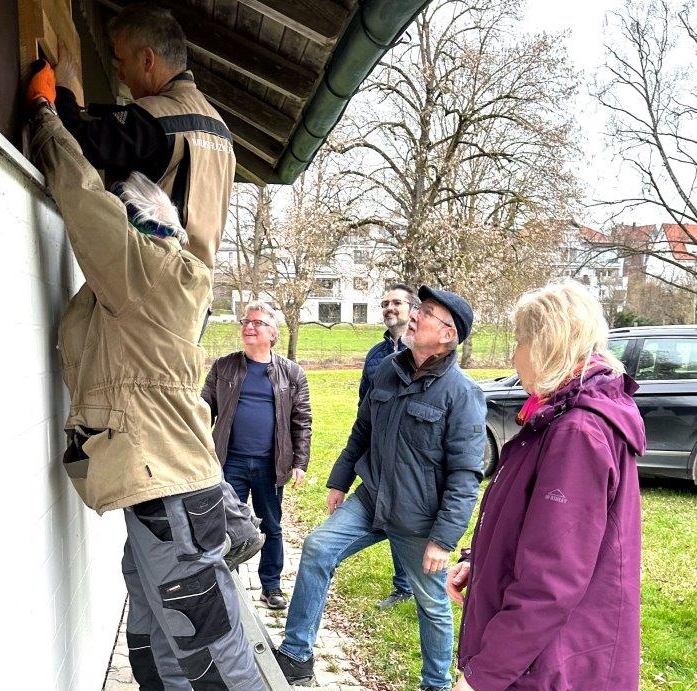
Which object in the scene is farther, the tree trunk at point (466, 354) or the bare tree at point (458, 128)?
the tree trunk at point (466, 354)

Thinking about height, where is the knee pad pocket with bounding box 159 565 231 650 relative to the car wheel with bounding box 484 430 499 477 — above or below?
above

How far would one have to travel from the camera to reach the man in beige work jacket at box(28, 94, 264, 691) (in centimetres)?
199

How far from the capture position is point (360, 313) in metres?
41.7

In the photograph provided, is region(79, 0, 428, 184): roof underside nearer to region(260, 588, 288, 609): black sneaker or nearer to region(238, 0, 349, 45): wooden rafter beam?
region(238, 0, 349, 45): wooden rafter beam

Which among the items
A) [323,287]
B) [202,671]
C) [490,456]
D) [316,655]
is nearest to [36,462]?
[202,671]

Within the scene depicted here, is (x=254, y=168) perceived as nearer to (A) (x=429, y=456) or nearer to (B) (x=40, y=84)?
(A) (x=429, y=456)

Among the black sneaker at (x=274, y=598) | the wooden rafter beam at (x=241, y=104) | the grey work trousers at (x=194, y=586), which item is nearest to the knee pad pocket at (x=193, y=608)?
the grey work trousers at (x=194, y=586)

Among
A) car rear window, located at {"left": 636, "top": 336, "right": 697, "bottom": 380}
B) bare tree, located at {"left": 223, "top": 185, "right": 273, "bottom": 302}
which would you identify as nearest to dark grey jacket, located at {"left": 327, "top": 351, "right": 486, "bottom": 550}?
car rear window, located at {"left": 636, "top": 336, "right": 697, "bottom": 380}

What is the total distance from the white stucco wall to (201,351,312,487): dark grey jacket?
2.21 meters

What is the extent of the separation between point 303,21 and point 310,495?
618cm

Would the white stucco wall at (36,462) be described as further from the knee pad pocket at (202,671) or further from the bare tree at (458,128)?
the bare tree at (458,128)

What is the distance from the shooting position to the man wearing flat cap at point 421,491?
3.53m

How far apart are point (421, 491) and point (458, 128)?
17886 mm

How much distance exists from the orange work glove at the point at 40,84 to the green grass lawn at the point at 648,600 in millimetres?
3380
